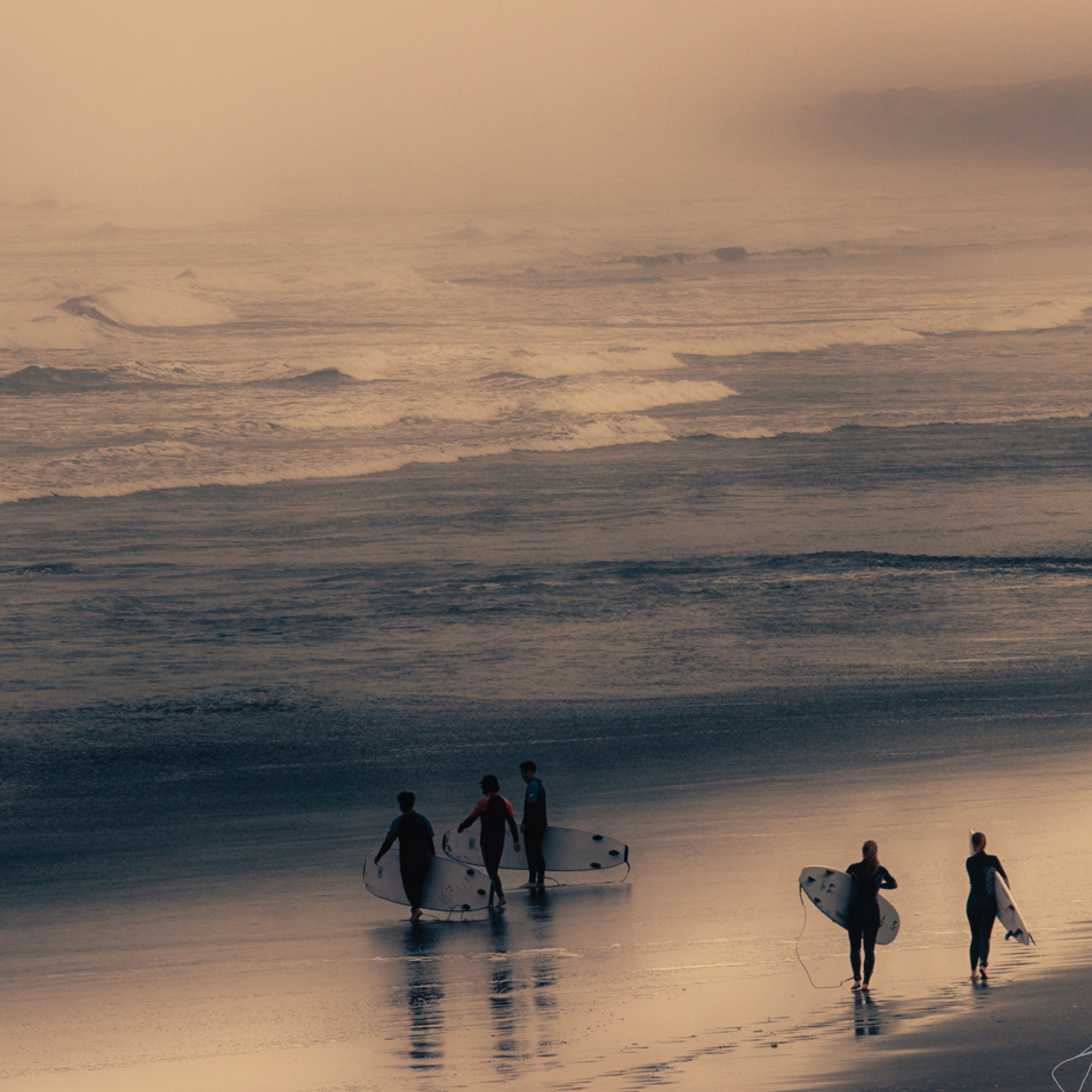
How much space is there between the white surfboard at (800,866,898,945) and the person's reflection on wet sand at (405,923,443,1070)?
8.87 feet

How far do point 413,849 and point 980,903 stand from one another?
461cm

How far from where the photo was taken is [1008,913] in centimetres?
977

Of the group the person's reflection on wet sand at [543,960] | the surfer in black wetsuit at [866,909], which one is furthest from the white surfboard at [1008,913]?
the person's reflection on wet sand at [543,960]

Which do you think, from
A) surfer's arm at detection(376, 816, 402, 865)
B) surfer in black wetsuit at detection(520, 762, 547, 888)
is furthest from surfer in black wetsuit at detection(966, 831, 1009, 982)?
surfer's arm at detection(376, 816, 402, 865)

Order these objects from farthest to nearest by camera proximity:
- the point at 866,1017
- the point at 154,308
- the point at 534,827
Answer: the point at 154,308, the point at 534,827, the point at 866,1017

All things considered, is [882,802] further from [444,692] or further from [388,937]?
[444,692]

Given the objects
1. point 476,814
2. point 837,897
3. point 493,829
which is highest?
point 476,814

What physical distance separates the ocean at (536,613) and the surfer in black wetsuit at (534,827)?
0.68m

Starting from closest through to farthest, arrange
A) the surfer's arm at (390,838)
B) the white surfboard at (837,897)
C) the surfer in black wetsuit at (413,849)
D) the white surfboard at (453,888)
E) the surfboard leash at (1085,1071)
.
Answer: the surfboard leash at (1085,1071) < the white surfboard at (837,897) < the surfer's arm at (390,838) < the surfer in black wetsuit at (413,849) < the white surfboard at (453,888)

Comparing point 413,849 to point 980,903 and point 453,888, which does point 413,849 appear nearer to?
point 453,888

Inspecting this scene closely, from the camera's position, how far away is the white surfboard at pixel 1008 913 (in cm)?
970

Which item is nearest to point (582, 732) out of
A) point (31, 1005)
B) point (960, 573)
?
point (31, 1005)

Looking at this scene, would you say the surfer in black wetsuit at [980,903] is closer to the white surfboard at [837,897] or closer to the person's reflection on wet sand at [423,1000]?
the white surfboard at [837,897]

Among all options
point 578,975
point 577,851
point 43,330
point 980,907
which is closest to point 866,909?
point 980,907
